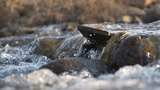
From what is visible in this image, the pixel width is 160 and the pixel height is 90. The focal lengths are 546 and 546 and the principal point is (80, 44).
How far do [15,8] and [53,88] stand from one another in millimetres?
29491

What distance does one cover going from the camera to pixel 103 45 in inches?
540

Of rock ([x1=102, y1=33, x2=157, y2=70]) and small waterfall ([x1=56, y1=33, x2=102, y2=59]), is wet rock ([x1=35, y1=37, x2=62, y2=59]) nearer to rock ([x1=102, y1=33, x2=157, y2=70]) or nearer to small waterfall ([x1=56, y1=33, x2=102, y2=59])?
small waterfall ([x1=56, y1=33, x2=102, y2=59])

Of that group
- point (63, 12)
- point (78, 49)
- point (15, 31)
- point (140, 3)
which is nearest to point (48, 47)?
point (78, 49)

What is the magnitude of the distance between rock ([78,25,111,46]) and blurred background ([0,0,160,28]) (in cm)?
1854

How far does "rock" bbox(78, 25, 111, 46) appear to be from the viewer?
44.0 ft

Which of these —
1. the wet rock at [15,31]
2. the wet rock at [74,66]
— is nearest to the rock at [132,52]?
the wet rock at [74,66]

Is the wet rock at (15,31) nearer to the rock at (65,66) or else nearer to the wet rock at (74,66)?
the wet rock at (74,66)

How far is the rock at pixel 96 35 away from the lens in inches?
528

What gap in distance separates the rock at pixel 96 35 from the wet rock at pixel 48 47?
2.28 metres

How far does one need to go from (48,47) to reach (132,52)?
6.36m

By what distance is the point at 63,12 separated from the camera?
35.0 m

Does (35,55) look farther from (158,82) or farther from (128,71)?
(158,82)

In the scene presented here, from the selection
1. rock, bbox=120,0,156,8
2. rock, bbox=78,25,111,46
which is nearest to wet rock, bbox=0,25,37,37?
rock, bbox=120,0,156,8

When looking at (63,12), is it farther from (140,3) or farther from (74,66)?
(74,66)
